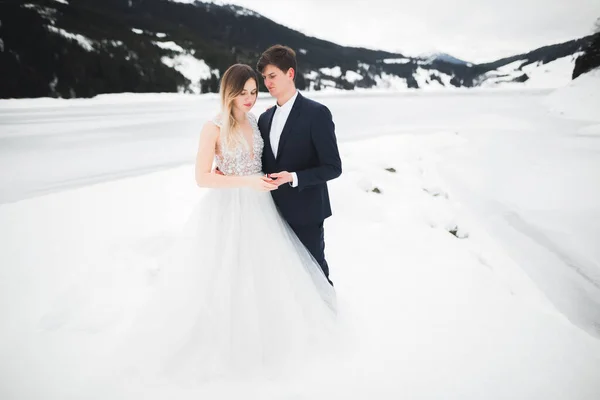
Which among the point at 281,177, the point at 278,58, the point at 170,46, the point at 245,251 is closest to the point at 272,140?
the point at 281,177

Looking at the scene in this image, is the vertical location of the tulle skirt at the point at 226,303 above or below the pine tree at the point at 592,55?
below

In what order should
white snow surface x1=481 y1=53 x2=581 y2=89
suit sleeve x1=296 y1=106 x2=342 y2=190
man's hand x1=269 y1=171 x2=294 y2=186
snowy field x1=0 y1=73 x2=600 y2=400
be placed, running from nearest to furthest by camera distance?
man's hand x1=269 y1=171 x2=294 y2=186 → suit sleeve x1=296 y1=106 x2=342 y2=190 → snowy field x1=0 y1=73 x2=600 y2=400 → white snow surface x1=481 y1=53 x2=581 y2=89

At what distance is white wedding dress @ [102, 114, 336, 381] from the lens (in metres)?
2.01

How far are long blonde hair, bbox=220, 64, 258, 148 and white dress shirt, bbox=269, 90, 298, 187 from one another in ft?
0.76

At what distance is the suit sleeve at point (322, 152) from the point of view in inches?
76.9

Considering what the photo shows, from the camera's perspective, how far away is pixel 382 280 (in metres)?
3.20

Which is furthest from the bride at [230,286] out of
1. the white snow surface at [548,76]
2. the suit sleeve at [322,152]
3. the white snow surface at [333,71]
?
the white snow surface at [333,71]

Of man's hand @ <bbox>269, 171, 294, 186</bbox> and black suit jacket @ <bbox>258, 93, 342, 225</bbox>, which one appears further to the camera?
black suit jacket @ <bbox>258, 93, 342, 225</bbox>

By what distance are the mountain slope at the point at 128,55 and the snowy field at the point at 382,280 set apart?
990 inches

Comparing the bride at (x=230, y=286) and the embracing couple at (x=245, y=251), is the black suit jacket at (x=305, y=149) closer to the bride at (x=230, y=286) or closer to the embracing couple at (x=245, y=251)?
the embracing couple at (x=245, y=251)

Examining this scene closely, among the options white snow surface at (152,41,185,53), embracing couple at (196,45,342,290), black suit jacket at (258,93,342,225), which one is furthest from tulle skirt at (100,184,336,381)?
white snow surface at (152,41,185,53)

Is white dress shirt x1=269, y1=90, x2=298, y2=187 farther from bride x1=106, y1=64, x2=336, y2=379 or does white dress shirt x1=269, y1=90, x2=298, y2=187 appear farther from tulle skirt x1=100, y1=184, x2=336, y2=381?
tulle skirt x1=100, y1=184, x2=336, y2=381

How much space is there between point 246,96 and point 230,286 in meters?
1.22

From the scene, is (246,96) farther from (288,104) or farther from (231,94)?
(288,104)
